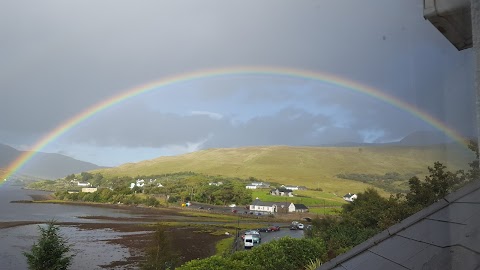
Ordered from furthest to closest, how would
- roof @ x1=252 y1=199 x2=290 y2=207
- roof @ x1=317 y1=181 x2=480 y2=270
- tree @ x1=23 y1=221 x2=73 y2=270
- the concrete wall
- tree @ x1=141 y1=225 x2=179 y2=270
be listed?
1. roof @ x1=252 y1=199 x2=290 y2=207
2. tree @ x1=141 y1=225 x2=179 y2=270
3. tree @ x1=23 y1=221 x2=73 y2=270
4. roof @ x1=317 y1=181 x2=480 y2=270
5. the concrete wall

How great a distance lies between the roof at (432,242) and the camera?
1.62 metres

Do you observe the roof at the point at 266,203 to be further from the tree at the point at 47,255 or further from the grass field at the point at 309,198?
the tree at the point at 47,255

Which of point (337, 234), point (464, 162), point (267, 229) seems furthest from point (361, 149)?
point (464, 162)

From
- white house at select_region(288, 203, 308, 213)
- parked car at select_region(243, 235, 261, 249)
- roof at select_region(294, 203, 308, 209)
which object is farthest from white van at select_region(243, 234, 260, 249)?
roof at select_region(294, 203, 308, 209)

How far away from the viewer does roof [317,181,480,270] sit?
5.32 ft

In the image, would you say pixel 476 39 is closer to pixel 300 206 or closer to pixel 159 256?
pixel 159 256

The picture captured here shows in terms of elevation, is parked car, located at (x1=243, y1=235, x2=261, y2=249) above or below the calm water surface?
above

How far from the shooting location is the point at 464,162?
2.14 metres

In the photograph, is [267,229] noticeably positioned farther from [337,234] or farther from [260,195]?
[260,195]

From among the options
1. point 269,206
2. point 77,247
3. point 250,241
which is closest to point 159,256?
point 250,241

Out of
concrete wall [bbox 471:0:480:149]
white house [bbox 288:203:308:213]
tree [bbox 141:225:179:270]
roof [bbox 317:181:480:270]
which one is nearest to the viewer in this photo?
concrete wall [bbox 471:0:480:149]

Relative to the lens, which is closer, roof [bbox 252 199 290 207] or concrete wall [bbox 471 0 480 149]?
concrete wall [bbox 471 0 480 149]

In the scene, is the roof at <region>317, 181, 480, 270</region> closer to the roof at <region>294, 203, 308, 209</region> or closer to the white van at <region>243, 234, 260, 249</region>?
the white van at <region>243, 234, 260, 249</region>

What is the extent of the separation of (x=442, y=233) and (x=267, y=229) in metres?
74.7
